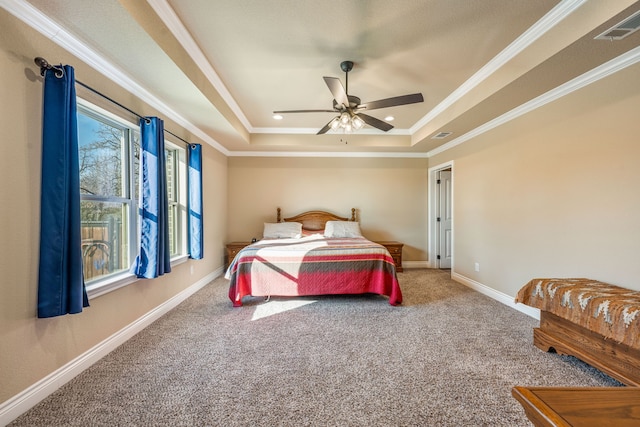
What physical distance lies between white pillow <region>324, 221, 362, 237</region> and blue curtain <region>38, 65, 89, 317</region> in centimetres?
376

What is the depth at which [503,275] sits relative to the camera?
11.5 ft

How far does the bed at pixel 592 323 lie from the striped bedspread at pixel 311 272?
4.94ft

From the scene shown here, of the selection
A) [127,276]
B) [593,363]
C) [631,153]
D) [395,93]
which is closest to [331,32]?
[395,93]

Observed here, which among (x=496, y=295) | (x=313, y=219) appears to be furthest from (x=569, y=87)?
(x=313, y=219)

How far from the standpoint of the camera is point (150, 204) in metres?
2.65

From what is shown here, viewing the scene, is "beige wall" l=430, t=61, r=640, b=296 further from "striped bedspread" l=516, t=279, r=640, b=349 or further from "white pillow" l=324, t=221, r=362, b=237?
"white pillow" l=324, t=221, r=362, b=237

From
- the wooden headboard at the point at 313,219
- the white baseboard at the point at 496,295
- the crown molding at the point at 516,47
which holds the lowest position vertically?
the white baseboard at the point at 496,295

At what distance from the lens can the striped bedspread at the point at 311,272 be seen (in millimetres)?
3436

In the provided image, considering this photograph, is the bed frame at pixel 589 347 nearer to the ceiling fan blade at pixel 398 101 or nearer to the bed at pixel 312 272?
the bed at pixel 312 272

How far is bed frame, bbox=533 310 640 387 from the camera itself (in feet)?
5.52

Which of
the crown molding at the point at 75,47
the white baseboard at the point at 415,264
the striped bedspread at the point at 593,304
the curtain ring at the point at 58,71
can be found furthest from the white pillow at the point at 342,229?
the curtain ring at the point at 58,71

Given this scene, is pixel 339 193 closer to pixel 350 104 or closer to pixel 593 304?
pixel 350 104

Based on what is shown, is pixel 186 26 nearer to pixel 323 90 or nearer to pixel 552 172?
pixel 323 90

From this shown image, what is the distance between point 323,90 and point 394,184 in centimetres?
291
